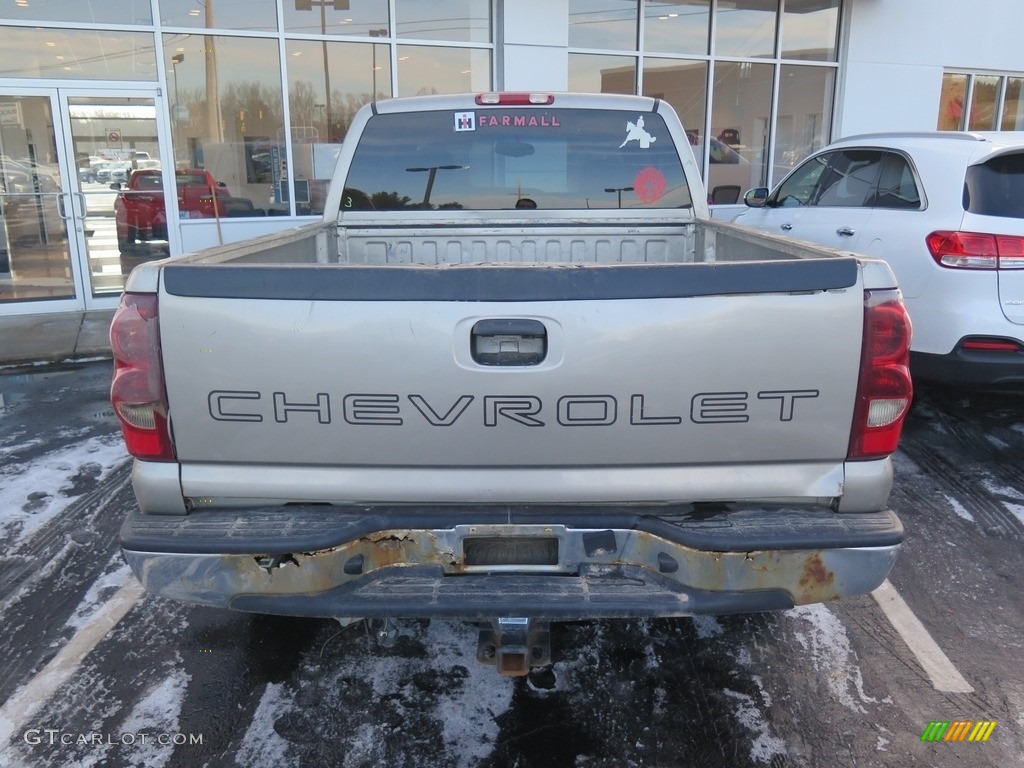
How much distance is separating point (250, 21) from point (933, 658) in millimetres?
10223

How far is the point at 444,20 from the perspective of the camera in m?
10.8

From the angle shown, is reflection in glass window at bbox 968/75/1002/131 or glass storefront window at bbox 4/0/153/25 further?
reflection in glass window at bbox 968/75/1002/131

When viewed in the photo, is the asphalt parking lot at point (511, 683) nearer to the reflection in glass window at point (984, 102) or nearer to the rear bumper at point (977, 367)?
the rear bumper at point (977, 367)

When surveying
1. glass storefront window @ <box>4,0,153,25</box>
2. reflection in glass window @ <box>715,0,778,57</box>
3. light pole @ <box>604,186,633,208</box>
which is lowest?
light pole @ <box>604,186,633,208</box>

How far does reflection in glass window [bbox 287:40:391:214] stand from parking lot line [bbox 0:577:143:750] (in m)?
7.75

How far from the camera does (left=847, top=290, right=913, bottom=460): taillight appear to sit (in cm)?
236

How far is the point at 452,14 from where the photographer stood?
426 inches

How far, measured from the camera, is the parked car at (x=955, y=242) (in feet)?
15.8

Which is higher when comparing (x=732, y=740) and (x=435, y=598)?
(x=435, y=598)

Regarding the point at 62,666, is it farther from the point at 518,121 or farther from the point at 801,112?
the point at 801,112

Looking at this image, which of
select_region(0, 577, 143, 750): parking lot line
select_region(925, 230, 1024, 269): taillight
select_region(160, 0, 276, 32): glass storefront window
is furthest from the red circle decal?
select_region(160, 0, 276, 32): glass storefront window

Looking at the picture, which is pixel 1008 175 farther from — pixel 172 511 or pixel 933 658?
pixel 172 511

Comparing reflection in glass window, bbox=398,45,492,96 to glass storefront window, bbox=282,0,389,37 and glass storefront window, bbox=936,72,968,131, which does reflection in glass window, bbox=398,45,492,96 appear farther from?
glass storefront window, bbox=936,72,968,131

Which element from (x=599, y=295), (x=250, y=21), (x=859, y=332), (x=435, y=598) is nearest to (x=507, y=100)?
(x=599, y=295)
